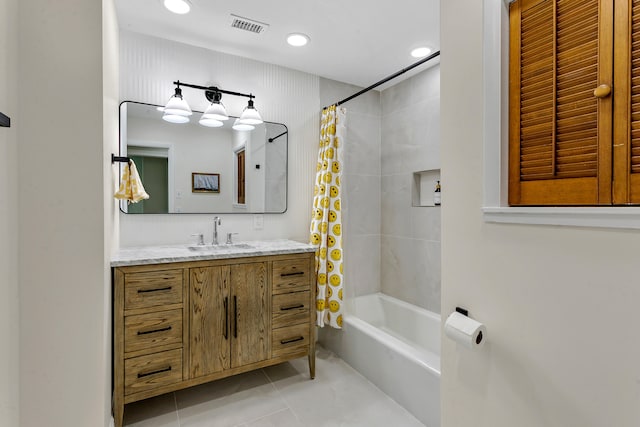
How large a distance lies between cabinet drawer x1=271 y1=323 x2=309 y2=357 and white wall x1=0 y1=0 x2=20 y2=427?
150 cm

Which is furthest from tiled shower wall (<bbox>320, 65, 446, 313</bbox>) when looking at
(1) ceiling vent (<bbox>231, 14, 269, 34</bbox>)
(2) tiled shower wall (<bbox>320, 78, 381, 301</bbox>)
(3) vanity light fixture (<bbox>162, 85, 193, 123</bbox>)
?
(3) vanity light fixture (<bbox>162, 85, 193, 123</bbox>)

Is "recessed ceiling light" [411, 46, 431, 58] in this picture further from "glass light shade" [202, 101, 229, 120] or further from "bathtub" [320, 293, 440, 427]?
"bathtub" [320, 293, 440, 427]

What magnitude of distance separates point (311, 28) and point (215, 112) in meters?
0.91

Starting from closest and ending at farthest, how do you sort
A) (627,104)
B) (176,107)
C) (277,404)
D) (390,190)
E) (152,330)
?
(627,104) < (152,330) < (277,404) < (176,107) < (390,190)

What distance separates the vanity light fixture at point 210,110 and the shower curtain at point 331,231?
646 millimetres

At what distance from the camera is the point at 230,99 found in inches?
101

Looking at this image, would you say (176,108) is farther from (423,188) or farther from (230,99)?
(423,188)

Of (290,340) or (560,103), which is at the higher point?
(560,103)

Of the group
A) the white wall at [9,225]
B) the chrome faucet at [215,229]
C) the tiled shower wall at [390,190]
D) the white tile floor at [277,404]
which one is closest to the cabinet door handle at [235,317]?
the white tile floor at [277,404]

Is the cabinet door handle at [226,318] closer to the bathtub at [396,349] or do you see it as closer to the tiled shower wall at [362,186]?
the bathtub at [396,349]

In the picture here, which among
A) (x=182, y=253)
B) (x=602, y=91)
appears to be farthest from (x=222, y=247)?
(x=602, y=91)

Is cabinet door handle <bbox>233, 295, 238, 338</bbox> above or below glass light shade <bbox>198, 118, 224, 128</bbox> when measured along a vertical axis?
below

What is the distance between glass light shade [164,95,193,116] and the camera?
2.21m

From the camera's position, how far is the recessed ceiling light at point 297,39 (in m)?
2.23
